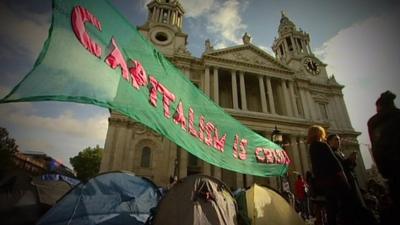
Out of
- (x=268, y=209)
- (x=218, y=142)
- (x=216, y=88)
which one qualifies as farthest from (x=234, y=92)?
(x=218, y=142)

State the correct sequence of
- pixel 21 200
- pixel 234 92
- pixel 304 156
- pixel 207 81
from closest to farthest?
1. pixel 21 200
2. pixel 304 156
3. pixel 207 81
4. pixel 234 92

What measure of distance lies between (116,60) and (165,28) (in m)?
25.3

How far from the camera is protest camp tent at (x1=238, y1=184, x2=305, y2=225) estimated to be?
5478 mm

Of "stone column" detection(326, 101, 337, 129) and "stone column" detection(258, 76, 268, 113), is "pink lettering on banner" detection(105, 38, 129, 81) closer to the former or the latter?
"stone column" detection(258, 76, 268, 113)

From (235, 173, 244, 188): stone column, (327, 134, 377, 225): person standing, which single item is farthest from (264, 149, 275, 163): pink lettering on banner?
(235, 173, 244, 188): stone column

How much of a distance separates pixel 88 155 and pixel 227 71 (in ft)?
115

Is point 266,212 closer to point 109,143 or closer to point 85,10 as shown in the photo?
point 85,10

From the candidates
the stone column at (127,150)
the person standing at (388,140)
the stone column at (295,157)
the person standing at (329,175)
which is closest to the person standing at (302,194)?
the person standing at (329,175)

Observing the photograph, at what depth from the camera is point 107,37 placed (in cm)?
287

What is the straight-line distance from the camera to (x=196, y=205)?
4.41m

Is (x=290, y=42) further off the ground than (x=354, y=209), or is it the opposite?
(x=290, y=42)

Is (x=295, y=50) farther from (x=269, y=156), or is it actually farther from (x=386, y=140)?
(x=386, y=140)

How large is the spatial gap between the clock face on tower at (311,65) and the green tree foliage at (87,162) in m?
41.8

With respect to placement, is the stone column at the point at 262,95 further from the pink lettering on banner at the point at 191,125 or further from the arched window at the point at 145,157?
the pink lettering on banner at the point at 191,125
